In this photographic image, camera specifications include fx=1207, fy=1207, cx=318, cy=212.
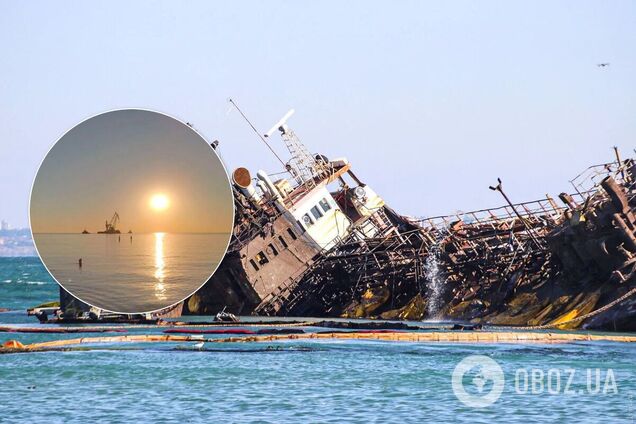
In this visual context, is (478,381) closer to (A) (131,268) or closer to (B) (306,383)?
(B) (306,383)

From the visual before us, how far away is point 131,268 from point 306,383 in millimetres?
43497

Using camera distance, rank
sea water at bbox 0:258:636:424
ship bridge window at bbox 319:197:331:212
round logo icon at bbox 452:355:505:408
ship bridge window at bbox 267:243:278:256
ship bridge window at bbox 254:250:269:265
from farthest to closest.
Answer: ship bridge window at bbox 319:197:331:212 → ship bridge window at bbox 267:243:278:256 → ship bridge window at bbox 254:250:269:265 → round logo icon at bbox 452:355:505:408 → sea water at bbox 0:258:636:424

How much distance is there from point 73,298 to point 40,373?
1027 inches

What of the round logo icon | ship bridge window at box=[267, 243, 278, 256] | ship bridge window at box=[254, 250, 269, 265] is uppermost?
ship bridge window at box=[267, 243, 278, 256]

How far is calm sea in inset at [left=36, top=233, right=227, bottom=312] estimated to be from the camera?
64.5 m

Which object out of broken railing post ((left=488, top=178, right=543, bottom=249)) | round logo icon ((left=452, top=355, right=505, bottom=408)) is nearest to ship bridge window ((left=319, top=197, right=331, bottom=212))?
broken railing post ((left=488, top=178, right=543, bottom=249))

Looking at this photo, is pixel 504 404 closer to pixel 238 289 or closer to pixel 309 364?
pixel 309 364

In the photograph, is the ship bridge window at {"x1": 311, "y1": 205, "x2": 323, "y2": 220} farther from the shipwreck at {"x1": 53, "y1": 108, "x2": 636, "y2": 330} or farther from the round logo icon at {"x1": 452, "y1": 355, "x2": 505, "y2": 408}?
the round logo icon at {"x1": 452, "y1": 355, "x2": 505, "y2": 408}

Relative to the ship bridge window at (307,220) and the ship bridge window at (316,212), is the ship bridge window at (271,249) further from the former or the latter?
the ship bridge window at (316,212)

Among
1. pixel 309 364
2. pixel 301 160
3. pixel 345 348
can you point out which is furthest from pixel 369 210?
pixel 309 364

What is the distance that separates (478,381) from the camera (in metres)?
37.2

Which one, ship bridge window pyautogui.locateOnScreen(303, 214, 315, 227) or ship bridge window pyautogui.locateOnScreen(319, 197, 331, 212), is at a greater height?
ship bridge window pyautogui.locateOnScreen(319, 197, 331, 212)

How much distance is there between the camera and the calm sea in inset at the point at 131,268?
64.5 metres

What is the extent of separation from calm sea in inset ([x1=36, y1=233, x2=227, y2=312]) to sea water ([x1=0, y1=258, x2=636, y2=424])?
1528cm
